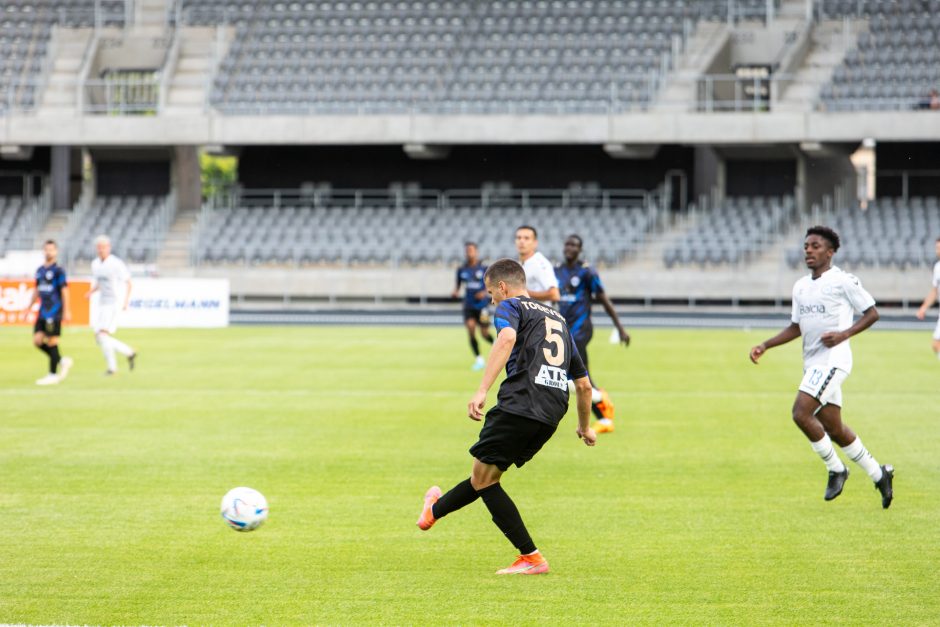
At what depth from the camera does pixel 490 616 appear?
668 centimetres

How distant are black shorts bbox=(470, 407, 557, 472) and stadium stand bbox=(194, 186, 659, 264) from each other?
34.2 m

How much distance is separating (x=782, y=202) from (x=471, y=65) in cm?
1240

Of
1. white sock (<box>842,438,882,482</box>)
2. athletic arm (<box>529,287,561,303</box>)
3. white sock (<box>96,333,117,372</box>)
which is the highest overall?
athletic arm (<box>529,287,561,303</box>)

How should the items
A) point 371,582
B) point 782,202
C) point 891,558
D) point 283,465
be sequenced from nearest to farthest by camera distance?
point 371,582, point 891,558, point 283,465, point 782,202

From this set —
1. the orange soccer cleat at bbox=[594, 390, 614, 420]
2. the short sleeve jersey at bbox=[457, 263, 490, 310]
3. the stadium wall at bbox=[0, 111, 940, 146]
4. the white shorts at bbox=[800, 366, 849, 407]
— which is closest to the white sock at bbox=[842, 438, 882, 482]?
the white shorts at bbox=[800, 366, 849, 407]

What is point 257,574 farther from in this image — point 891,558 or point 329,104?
point 329,104

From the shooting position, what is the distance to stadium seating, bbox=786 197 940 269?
39.0 m

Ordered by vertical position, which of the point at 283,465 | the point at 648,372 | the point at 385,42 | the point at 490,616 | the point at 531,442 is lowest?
the point at 648,372

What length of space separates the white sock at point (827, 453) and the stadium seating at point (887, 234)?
1173 inches

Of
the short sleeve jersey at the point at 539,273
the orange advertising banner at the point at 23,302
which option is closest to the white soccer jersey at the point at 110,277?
the short sleeve jersey at the point at 539,273

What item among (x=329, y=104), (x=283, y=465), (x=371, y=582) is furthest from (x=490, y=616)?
(x=329, y=104)

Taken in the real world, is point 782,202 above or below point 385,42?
below

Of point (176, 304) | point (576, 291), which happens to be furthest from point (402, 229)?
point (576, 291)

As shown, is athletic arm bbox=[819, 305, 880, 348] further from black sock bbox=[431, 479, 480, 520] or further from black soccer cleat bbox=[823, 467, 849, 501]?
black sock bbox=[431, 479, 480, 520]
